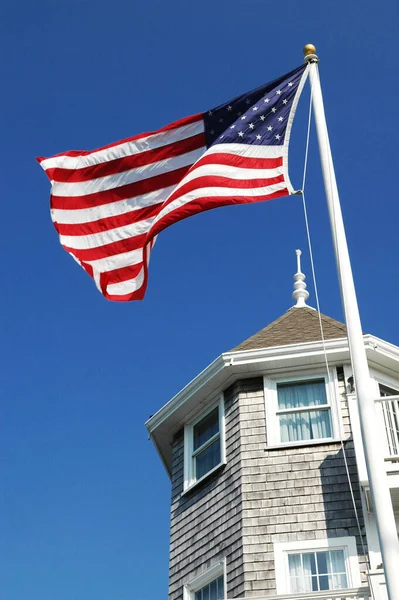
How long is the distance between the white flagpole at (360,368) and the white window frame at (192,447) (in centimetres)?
620

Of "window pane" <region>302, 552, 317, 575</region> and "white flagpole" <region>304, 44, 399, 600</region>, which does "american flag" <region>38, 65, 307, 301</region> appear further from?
"window pane" <region>302, 552, 317, 575</region>

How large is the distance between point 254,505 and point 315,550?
3.79 ft

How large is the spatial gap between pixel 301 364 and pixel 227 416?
152cm

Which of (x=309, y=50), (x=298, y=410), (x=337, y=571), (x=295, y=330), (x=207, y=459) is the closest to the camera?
(x=309, y=50)

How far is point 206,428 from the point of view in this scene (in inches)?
582

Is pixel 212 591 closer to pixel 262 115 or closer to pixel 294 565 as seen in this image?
pixel 294 565

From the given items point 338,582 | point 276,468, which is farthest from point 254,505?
point 338,582

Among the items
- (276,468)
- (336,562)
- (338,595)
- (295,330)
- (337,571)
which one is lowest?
(338,595)

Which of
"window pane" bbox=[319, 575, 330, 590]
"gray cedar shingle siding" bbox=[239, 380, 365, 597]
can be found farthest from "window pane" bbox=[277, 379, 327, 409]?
"window pane" bbox=[319, 575, 330, 590]

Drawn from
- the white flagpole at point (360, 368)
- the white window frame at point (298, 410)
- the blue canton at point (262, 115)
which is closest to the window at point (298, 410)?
the white window frame at point (298, 410)

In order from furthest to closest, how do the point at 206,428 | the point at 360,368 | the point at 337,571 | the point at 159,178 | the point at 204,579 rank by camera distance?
the point at 206,428, the point at 204,579, the point at 337,571, the point at 159,178, the point at 360,368

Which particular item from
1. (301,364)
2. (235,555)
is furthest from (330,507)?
(301,364)

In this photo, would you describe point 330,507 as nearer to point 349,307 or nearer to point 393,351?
point 393,351

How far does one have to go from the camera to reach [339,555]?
1182 cm
